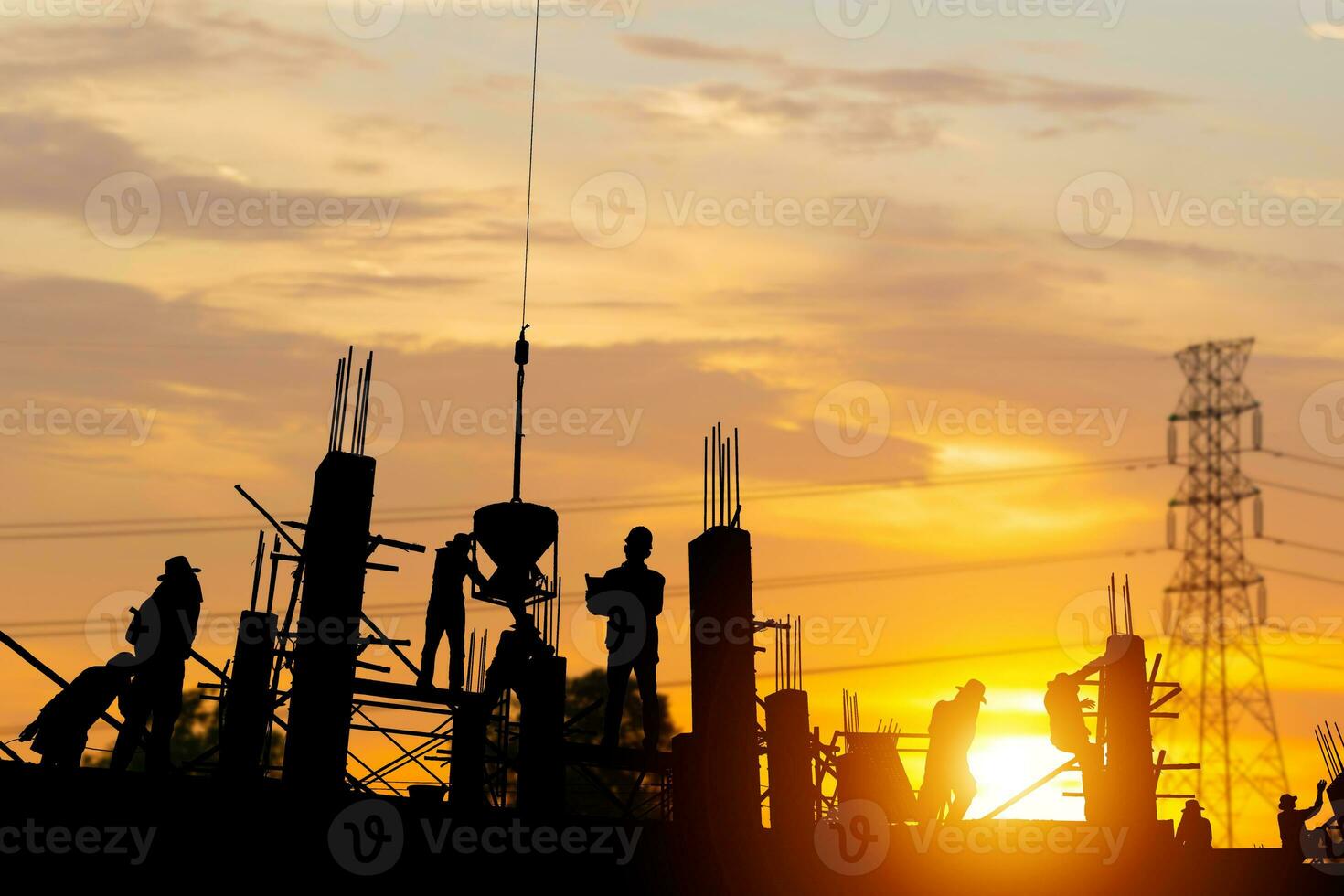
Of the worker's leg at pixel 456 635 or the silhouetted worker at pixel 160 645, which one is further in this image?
the worker's leg at pixel 456 635

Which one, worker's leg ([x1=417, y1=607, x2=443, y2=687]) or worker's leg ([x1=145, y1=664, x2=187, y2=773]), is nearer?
worker's leg ([x1=145, y1=664, x2=187, y2=773])

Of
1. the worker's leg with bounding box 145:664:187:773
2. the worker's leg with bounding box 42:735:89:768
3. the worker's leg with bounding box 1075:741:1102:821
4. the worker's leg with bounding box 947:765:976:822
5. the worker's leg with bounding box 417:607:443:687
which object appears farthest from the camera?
the worker's leg with bounding box 417:607:443:687

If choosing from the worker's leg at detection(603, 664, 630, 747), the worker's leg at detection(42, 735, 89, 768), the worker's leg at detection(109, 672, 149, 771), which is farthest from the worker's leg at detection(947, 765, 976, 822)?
the worker's leg at detection(42, 735, 89, 768)

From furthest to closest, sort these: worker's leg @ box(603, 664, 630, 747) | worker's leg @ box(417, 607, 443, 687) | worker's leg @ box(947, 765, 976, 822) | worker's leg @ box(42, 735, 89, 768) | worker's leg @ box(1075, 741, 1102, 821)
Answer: worker's leg @ box(417, 607, 443, 687)
worker's leg @ box(947, 765, 976, 822)
worker's leg @ box(1075, 741, 1102, 821)
worker's leg @ box(603, 664, 630, 747)
worker's leg @ box(42, 735, 89, 768)

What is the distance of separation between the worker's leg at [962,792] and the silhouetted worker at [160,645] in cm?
807

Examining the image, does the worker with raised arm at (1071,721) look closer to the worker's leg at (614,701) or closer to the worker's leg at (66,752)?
the worker's leg at (614,701)

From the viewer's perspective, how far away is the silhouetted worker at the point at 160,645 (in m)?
15.4

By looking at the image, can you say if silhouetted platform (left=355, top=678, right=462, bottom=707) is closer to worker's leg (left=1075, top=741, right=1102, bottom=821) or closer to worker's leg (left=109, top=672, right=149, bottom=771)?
worker's leg (left=109, top=672, right=149, bottom=771)

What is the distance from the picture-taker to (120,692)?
15.4 m

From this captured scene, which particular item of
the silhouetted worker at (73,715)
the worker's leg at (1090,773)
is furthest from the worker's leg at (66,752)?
the worker's leg at (1090,773)

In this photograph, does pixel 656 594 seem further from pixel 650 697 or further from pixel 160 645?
pixel 160 645

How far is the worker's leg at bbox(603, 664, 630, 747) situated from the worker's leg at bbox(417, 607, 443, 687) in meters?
3.36

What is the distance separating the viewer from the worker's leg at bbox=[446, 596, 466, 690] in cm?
1961

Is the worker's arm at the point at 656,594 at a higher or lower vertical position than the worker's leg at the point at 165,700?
higher
